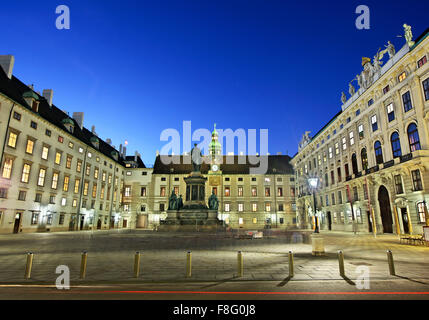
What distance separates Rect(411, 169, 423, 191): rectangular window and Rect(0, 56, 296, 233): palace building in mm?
35140

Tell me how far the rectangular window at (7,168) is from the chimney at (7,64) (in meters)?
12.8

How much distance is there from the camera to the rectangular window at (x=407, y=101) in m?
24.7

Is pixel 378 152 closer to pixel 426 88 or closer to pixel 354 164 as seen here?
pixel 354 164

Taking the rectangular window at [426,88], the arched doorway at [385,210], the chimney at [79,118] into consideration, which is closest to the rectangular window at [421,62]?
the rectangular window at [426,88]

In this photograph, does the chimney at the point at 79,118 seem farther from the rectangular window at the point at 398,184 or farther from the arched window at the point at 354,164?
the rectangular window at the point at 398,184

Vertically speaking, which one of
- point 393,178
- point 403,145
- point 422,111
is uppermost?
point 422,111

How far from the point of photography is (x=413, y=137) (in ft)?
79.8

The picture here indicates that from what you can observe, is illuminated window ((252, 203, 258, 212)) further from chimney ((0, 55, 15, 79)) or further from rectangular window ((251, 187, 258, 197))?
chimney ((0, 55, 15, 79))

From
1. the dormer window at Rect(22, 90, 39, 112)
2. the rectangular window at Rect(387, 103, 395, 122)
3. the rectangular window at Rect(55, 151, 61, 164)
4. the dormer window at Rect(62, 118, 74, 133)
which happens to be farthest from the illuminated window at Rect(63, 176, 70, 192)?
the rectangular window at Rect(387, 103, 395, 122)

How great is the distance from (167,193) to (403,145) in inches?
1856
